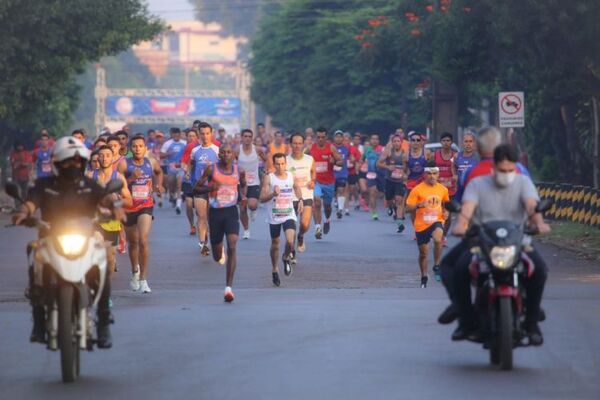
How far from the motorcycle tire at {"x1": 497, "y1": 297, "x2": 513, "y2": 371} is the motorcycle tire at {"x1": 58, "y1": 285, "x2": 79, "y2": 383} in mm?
2809

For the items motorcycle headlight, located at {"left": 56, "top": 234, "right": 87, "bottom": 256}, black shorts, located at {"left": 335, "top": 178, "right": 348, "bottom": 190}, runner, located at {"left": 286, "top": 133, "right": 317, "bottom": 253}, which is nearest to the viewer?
motorcycle headlight, located at {"left": 56, "top": 234, "right": 87, "bottom": 256}

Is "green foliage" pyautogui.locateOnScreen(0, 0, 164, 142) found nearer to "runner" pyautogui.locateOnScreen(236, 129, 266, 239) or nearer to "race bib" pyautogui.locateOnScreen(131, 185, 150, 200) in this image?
"runner" pyautogui.locateOnScreen(236, 129, 266, 239)

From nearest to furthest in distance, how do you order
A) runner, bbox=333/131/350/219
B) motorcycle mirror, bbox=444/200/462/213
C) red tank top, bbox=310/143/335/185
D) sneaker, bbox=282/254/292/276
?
motorcycle mirror, bbox=444/200/462/213 → sneaker, bbox=282/254/292/276 → red tank top, bbox=310/143/335/185 → runner, bbox=333/131/350/219

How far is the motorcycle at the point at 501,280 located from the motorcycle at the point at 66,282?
8.44ft

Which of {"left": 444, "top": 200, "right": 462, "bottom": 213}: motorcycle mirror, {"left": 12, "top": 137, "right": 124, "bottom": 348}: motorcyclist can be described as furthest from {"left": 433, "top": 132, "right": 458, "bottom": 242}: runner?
{"left": 12, "top": 137, "right": 124, "bottom": 348}: motorcyclist

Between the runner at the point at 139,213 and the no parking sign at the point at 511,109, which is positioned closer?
the runner at the point at 139,213

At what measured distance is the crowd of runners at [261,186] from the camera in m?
18.4

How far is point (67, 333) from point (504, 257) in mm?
2920

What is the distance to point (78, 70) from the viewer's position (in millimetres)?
47719

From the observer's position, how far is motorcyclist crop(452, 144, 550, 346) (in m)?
11.7

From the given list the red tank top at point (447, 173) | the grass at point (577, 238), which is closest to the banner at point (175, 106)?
the grass at point (577, 238)

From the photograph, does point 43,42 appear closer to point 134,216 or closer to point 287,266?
point 287,266

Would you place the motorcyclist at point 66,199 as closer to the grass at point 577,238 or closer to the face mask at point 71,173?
the face mask at point 71,173

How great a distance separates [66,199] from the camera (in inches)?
452
